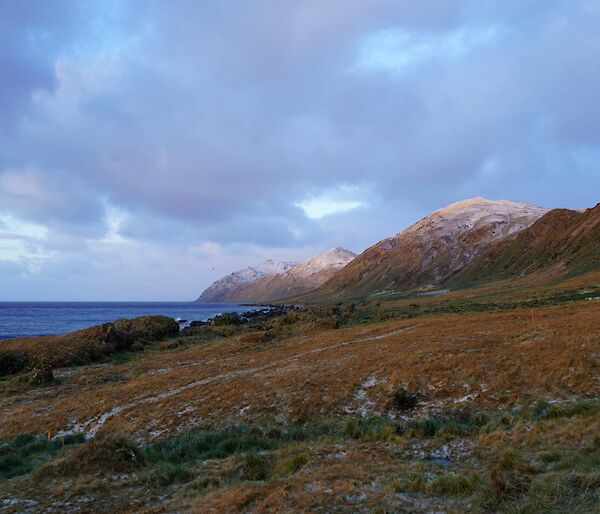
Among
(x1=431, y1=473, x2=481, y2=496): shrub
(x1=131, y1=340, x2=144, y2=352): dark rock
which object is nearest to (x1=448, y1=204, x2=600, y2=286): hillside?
(x1=131, y1=340, x2=144, y2=352): dark rock

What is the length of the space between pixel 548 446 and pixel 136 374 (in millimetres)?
28096

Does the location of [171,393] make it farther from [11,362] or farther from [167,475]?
[11,362]

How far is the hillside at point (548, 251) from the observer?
91.7 meters

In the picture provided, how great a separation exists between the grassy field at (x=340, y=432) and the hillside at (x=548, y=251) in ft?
240

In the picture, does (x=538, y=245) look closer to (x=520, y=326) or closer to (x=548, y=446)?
(x=520, y=326)

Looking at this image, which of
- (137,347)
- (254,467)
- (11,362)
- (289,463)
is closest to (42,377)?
(11,362)

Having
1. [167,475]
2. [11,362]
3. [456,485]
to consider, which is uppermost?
[456,485]

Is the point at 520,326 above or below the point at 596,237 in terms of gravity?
below

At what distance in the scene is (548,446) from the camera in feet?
35.8

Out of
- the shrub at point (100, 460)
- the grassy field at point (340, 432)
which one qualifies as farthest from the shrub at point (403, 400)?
the shrub at point (100, 460)

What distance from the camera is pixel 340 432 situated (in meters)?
14.6

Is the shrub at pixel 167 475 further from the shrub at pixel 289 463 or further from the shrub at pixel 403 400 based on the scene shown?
the shrub at pixel 403 400

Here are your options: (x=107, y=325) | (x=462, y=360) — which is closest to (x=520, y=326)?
(x=462, y=360)

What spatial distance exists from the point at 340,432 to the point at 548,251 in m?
121
